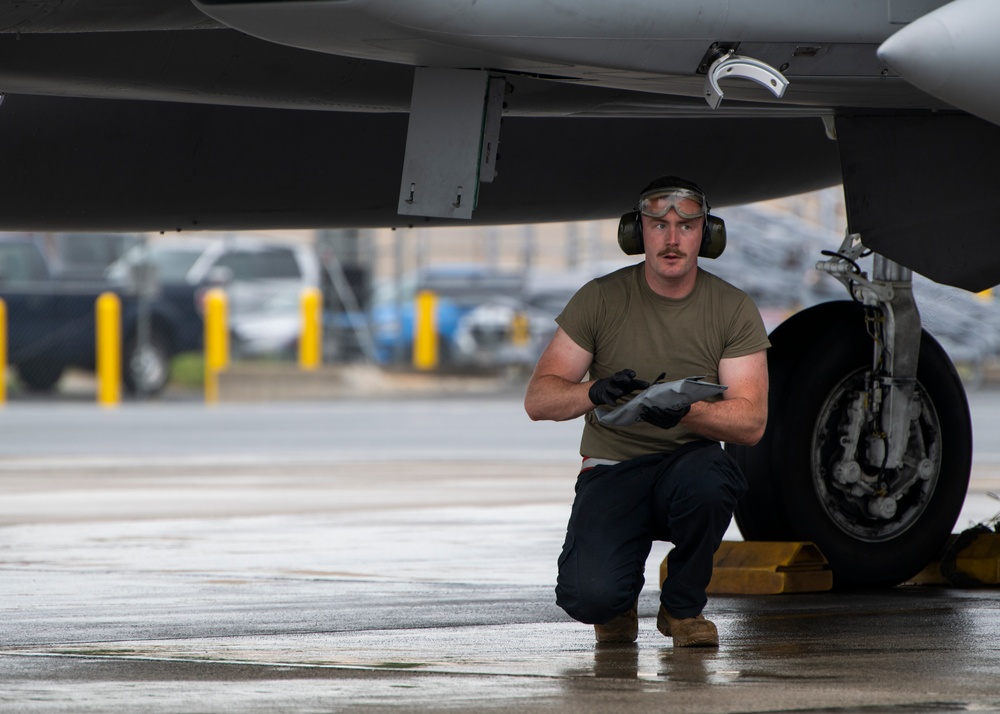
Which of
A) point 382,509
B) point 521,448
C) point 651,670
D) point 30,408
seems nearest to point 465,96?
point 651,670

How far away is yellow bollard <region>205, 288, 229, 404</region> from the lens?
22.6 metres

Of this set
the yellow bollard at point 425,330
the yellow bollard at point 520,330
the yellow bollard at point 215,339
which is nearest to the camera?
the yellow bollard at point 215,339

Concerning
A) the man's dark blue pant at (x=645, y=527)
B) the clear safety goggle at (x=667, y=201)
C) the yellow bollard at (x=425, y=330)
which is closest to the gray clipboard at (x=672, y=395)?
the man's dark blue pant at (x=645, y=527)

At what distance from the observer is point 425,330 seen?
2594cm

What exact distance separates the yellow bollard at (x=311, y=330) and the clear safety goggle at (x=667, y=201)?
18516 millimetres

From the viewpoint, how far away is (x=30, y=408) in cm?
2134

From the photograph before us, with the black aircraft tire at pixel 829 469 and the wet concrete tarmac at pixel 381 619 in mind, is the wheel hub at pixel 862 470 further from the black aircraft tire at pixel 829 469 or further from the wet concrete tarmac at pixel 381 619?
the wet concrete tarmac at pixel 381 619

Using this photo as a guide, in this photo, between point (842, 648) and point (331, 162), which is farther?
point (331, 162)

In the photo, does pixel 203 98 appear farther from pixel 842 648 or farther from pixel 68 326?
pixel 68 326

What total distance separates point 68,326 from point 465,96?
17935 mm

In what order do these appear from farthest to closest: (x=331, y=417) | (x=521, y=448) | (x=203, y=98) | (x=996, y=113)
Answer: (x=331, y=417)
(x=521, y=448)
(x=203, y=98)
(x=996, y=113)

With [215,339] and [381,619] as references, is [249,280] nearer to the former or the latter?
[215,339]

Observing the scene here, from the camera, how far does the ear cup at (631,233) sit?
5418mm

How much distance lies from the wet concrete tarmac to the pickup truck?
9840 millimetres
